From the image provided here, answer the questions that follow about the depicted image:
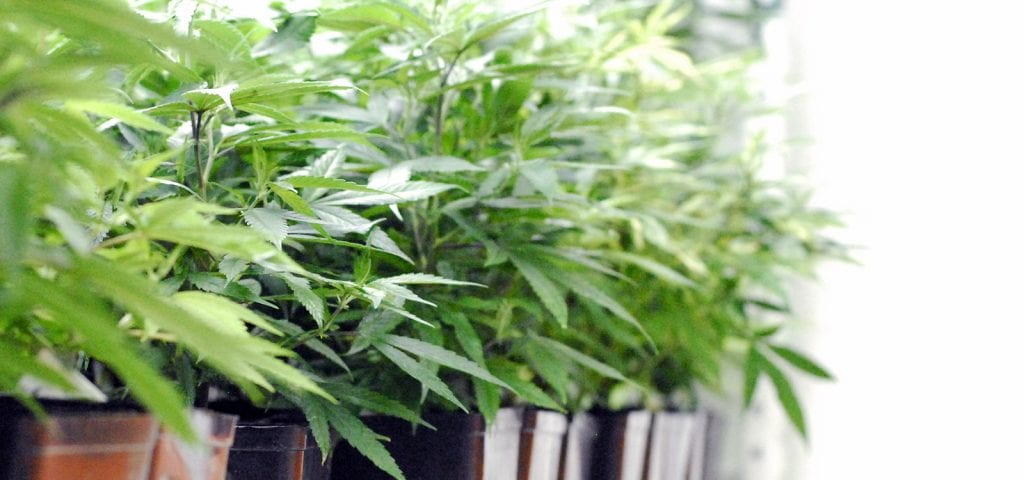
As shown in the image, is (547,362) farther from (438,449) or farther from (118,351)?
(118,351)

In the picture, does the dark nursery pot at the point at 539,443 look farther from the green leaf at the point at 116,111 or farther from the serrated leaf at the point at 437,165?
the green leaf at the point at 116,111

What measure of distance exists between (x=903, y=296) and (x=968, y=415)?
147 millimetres

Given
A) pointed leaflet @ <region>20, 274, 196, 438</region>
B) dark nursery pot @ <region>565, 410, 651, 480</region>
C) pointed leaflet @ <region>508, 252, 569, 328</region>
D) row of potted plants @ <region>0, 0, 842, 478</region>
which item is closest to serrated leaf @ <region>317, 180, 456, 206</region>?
row of potted plants @ <region>0, 0, 842, 478</region>

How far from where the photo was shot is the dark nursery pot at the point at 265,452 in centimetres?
50

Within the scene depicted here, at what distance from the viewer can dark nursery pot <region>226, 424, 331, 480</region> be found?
50cm

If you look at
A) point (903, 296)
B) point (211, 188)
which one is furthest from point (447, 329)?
point (903, 296)

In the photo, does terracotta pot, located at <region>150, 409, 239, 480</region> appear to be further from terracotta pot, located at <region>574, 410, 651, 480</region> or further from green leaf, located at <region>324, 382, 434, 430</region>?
terracotta pot, located at <region>574, 410, 651, 480</region>

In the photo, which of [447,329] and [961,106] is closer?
[447,329]

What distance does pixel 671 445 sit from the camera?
910 millimetres

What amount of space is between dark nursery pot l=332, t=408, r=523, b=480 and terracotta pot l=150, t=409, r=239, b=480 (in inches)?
6.7

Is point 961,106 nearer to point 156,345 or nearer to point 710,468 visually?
point 710,468

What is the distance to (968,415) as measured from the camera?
0.97 metres

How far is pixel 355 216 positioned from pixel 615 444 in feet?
1.46

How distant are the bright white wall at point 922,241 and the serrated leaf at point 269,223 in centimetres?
67
